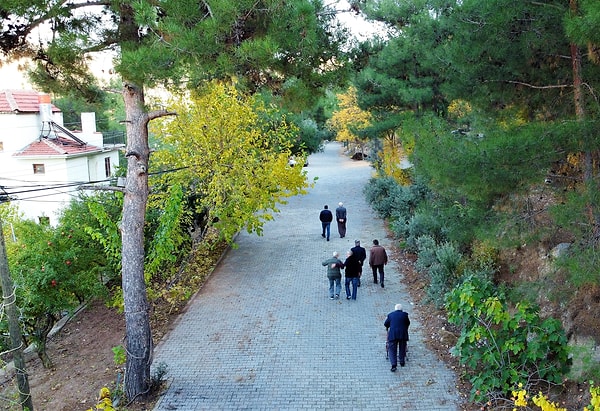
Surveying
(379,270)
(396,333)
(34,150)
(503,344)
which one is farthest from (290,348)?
(34,150)

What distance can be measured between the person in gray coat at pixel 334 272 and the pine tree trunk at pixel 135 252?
503cm

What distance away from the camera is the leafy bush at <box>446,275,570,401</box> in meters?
7.51

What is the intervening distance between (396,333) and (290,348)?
240 centimetres

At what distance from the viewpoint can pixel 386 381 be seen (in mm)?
8883

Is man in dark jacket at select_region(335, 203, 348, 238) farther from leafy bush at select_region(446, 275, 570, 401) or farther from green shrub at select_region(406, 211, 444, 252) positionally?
leafy bush at select_region(446, 275, 570, 401)

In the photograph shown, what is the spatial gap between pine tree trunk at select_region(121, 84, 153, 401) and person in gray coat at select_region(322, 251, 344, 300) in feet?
16.5

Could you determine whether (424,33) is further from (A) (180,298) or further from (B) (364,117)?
(B) (364,117)

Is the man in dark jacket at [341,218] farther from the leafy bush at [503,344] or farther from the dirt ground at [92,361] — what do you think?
the leafy bush at [503,344]

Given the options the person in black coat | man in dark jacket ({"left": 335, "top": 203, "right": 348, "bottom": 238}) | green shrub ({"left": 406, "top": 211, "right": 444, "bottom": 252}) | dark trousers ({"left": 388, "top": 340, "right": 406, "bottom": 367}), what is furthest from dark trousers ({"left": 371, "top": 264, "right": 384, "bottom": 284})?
man in dark jacket ({"left": 335, "top": 203, "right": 348, "bottom": 238})

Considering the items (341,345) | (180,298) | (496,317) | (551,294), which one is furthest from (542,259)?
(180,298)

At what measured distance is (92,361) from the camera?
421 inches

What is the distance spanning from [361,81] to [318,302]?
10717 millimetres

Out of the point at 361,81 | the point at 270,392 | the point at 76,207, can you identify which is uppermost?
the point at 361,81

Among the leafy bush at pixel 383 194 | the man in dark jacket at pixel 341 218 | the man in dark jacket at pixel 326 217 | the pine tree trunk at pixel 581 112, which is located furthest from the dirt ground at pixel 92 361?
the leafy bush at pixel 383 194
